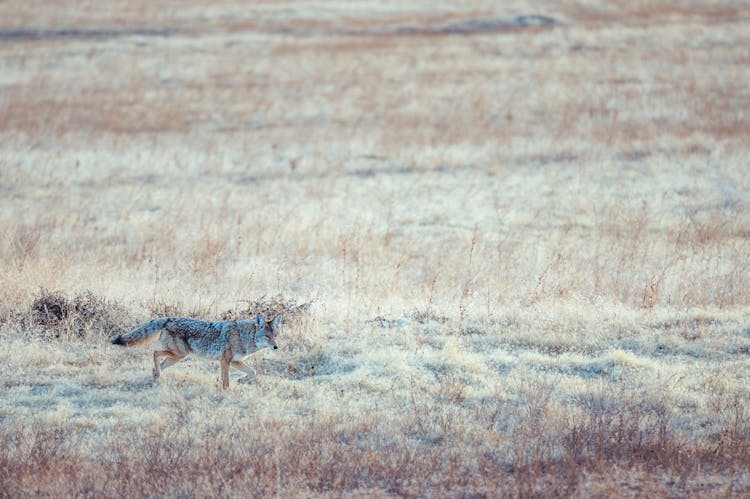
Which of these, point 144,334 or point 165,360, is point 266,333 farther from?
point 144,334

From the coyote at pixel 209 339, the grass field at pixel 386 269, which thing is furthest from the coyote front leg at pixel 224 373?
the grass field at pixel 386 269

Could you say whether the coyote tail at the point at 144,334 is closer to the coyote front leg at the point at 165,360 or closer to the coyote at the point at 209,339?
the coyote at the point at 209,339

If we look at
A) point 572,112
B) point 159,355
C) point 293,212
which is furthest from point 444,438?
point 572,112

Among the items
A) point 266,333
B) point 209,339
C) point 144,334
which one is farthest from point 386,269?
point 144,334

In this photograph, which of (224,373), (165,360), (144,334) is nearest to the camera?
(224,373)

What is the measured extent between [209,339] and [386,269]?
177 inches

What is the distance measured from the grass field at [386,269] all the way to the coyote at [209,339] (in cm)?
29

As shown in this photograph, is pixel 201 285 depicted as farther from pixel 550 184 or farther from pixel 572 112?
pixel 572 112

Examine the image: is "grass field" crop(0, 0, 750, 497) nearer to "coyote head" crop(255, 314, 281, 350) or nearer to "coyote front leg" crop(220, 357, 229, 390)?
"coyote front leg" crop(220, 357, 229, 390)

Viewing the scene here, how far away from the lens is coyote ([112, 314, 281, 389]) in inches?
297

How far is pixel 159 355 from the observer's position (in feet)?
25.4

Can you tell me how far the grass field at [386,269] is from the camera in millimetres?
6070

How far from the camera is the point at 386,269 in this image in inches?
460

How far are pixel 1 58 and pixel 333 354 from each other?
2847 cm
